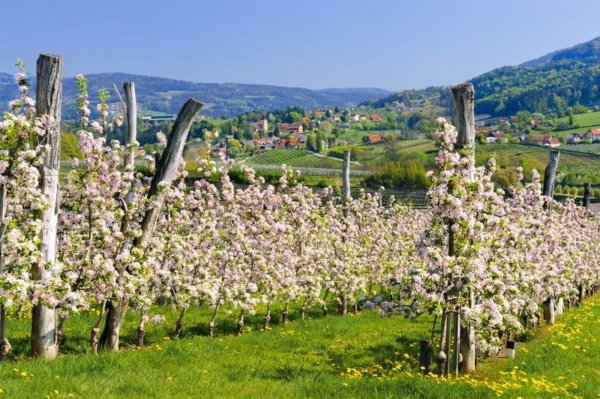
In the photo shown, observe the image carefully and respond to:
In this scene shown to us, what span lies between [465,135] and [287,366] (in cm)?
639

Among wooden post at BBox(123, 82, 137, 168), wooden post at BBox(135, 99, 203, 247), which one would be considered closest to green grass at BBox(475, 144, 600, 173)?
wooden post at BBox(123, 82, 137, 168)

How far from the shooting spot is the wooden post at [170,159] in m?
13.6

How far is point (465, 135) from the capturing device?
1375cm

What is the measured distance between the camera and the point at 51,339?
469 inches

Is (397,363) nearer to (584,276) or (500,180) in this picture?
(584,276)

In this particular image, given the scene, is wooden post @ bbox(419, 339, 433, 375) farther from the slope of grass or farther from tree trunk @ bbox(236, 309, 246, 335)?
the slope of grass

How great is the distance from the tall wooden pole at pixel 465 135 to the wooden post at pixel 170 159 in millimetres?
5844

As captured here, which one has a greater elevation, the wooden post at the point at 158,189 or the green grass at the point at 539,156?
the wooden post at the point at 158,189

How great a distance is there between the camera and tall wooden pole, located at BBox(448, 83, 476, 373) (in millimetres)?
13741

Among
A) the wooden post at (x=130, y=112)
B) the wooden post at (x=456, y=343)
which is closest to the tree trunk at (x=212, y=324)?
the wooden post at (x=130, y=112)

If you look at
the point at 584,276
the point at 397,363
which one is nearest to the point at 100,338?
the point at 397,363

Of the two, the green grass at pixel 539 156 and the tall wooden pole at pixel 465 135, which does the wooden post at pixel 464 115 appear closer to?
the tall wooden pole at pixel 465 135

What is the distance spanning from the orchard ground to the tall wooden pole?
454mm

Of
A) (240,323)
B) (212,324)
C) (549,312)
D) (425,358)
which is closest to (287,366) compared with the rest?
(425,358)
